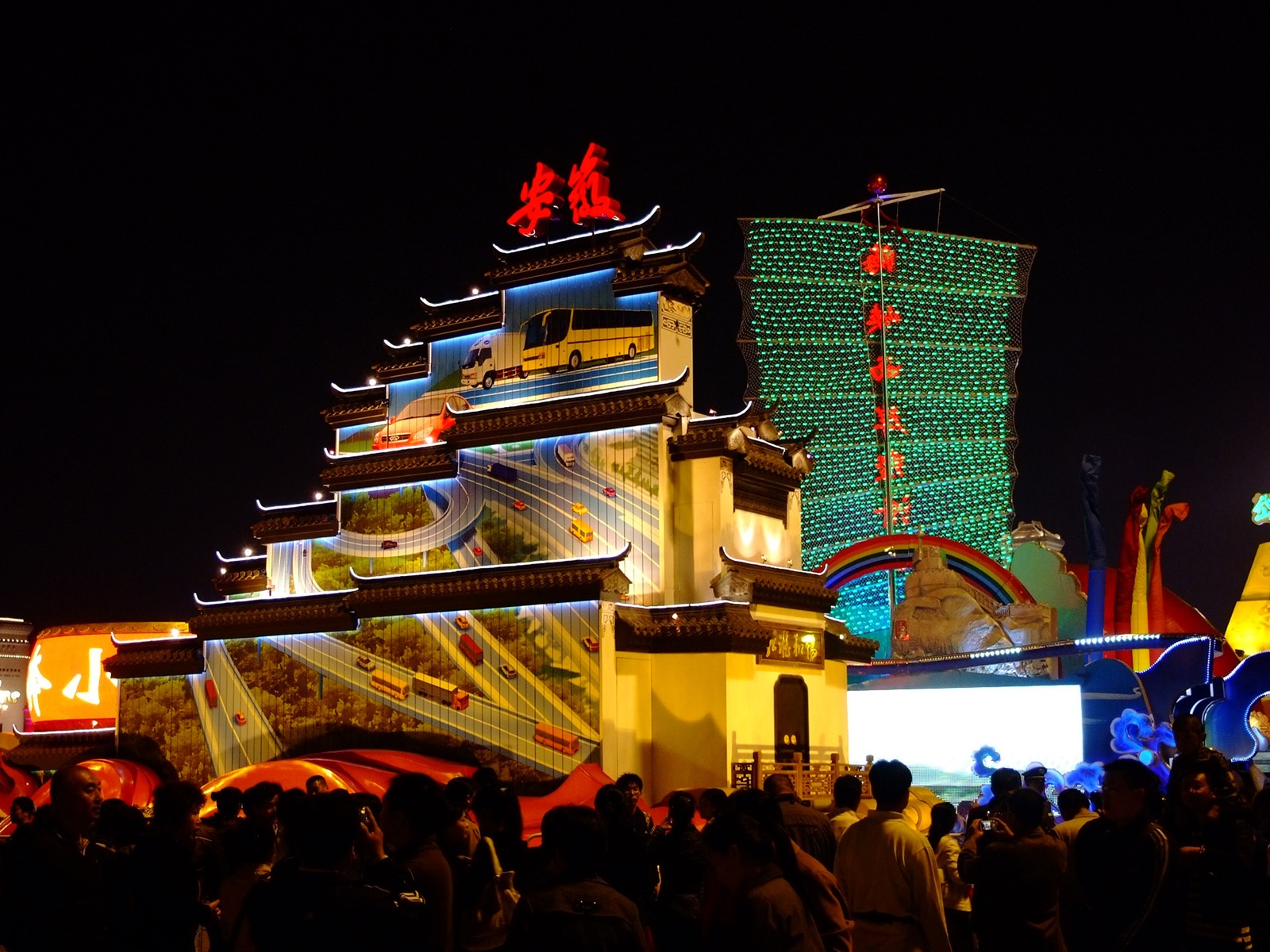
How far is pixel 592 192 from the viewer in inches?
918

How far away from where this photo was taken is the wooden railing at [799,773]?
19.7 meters

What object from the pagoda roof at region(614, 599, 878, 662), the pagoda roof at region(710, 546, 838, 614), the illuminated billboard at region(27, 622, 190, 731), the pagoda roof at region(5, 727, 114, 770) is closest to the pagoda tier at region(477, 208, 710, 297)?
the pagoda roof at region(710, 546, 838, 614)

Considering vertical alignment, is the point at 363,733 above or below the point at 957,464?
below

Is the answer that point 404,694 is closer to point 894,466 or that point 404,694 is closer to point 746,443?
point 746,443

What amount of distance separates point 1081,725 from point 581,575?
436 inches

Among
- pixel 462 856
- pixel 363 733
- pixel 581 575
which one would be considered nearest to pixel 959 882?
pixel 462 856

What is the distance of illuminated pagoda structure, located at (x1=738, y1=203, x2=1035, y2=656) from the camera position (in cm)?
3638

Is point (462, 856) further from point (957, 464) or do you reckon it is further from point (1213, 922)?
point (957, 464)

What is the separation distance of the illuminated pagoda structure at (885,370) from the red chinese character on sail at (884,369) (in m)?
0.04

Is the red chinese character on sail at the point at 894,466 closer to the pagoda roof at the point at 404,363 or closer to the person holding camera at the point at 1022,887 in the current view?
the pagoda roof at the point at 404,363

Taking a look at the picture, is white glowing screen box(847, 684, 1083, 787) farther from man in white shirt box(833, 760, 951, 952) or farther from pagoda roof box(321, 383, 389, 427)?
man in white shirt box(833, 760, 951, 952)

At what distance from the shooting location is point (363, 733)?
73.0ft

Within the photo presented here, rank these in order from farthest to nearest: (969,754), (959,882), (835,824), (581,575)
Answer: (969,754) < (581,575) < (959,882) < (835,824)

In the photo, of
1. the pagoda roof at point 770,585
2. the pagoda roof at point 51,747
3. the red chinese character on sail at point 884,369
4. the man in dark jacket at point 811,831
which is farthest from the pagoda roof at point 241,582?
the man in dark jacket at point 811,831
